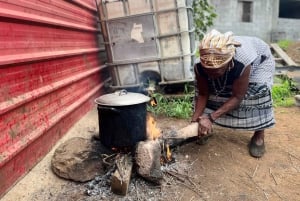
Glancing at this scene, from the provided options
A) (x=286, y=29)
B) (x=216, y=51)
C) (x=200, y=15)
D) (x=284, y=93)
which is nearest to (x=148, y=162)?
(x=216, y=51)

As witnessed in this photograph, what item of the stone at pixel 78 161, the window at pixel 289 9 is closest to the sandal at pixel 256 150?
the stone at pixel 78 161

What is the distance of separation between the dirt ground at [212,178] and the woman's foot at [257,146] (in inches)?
2.7

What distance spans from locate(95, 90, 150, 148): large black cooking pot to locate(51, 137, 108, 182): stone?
22 cm

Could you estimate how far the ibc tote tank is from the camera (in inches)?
208

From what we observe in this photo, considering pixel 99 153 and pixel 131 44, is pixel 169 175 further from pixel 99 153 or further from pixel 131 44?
pixel 131 44

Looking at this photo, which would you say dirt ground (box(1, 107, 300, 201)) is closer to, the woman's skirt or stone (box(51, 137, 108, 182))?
stone (box(51, 137, 108, 182))

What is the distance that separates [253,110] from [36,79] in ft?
7.98

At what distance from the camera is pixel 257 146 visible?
3.76 meters

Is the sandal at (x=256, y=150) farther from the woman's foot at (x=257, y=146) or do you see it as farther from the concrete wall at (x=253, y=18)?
the concrete wall at (x=253, y=18)

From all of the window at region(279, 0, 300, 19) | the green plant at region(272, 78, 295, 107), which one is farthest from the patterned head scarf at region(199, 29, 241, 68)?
the window at region(279, 0, 300, 19)

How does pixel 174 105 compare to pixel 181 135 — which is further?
pixel 174 105

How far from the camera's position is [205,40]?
3.18 meters

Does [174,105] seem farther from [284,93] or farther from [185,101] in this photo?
[284,93]

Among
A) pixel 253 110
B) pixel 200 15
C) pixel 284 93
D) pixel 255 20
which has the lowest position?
pixel 284 93
